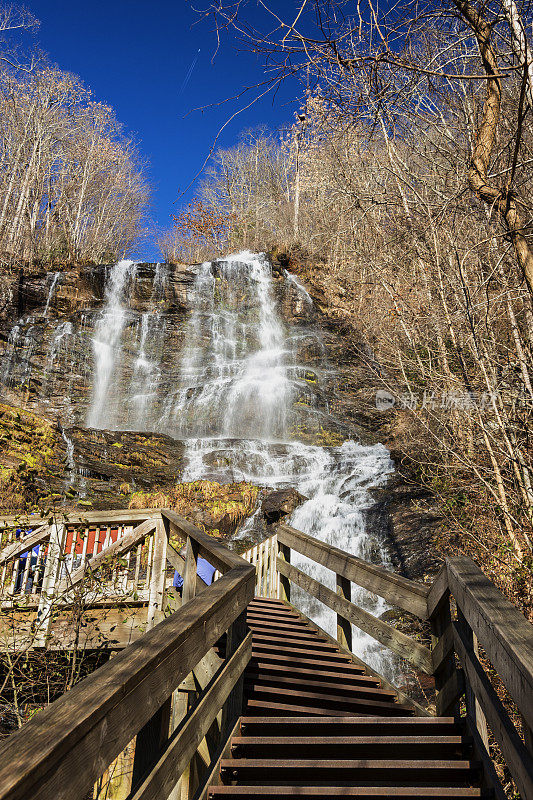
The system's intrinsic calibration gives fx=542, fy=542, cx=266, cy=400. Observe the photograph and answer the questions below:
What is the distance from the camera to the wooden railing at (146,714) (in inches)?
40.8

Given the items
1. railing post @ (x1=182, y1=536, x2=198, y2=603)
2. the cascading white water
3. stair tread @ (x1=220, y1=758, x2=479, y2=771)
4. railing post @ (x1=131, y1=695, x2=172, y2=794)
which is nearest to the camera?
railing post @ (x1=131, y1=695, x2=172, y2=794)

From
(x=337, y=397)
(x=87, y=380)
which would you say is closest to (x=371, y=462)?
(x=337, y=397)

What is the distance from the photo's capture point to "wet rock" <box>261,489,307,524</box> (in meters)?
12.9

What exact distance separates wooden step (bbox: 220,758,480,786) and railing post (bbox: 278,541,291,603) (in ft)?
13.6

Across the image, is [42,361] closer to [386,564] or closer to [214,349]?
[214,349]

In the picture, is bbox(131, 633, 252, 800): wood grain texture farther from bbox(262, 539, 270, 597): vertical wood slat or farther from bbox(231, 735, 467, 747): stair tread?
bbox(262, 539, 270, 597): vertical wood slat

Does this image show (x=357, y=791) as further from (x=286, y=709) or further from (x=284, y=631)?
(x=284, y=631)

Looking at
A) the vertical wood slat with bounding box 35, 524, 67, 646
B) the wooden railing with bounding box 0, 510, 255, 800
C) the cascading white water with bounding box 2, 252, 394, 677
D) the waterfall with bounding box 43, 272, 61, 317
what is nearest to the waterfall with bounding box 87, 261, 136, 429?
the cascading white water with bounding box 2, 252, 394, 677

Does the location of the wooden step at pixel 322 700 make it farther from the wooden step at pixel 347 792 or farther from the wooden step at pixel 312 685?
the wooden step at pixel 347 792

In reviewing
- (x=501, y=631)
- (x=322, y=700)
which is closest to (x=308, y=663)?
(x=322, y=700)

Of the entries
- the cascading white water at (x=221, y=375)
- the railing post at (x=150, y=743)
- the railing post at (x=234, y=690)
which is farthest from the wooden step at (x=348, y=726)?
the cascading white water at (x=221, y=375)

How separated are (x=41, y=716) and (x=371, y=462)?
1549 cm

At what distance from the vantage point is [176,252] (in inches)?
1515

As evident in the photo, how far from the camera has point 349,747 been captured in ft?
8.89
